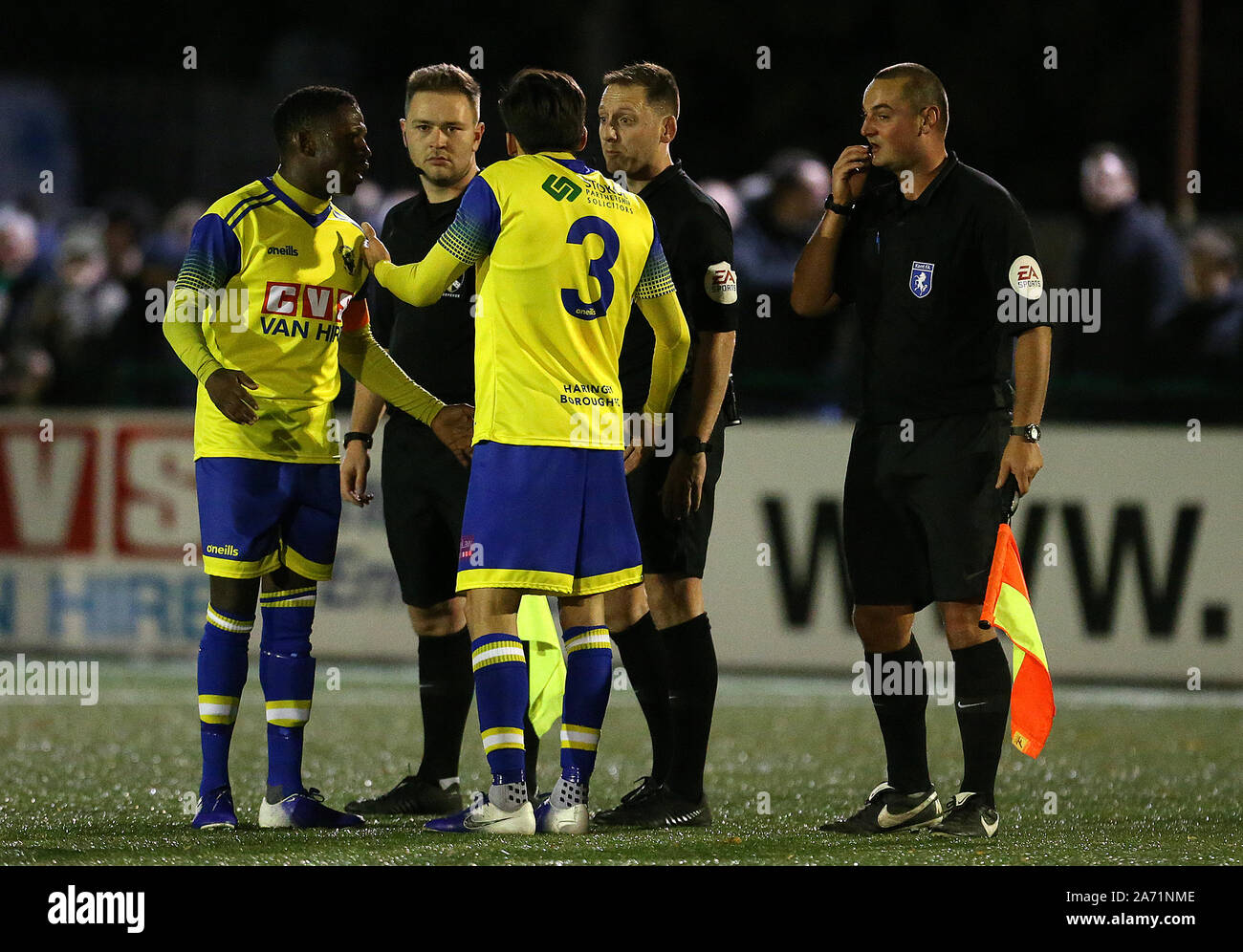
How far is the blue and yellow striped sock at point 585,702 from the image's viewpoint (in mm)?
6312

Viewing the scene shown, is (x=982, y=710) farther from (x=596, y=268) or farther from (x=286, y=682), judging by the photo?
(x=286, y=682)

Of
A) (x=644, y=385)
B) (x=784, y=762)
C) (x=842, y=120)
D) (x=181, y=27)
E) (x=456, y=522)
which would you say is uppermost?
(x=181, y=27)

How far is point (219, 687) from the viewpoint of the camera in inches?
256

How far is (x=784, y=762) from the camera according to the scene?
8.79 metres

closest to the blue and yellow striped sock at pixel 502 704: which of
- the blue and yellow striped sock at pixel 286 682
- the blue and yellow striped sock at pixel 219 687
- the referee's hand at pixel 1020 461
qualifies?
the blue and yellow striped sock at pixel 286 682

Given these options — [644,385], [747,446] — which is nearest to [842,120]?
[747,446]

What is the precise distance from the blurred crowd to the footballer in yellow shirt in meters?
5.32

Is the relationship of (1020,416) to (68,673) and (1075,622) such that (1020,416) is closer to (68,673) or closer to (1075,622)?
(1075,622)

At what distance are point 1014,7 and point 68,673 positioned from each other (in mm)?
13420

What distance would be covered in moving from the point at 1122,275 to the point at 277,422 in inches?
275

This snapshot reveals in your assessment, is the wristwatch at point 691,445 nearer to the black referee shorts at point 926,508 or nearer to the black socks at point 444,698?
the black referee shorts at point 926,508

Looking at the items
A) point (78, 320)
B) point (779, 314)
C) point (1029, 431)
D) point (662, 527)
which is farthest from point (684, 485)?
point (78, 320)

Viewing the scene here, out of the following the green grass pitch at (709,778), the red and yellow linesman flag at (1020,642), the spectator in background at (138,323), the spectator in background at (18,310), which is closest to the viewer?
the green grass pitch at (709,778)

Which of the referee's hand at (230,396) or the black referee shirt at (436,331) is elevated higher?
the black referee shirt at (436,331)
